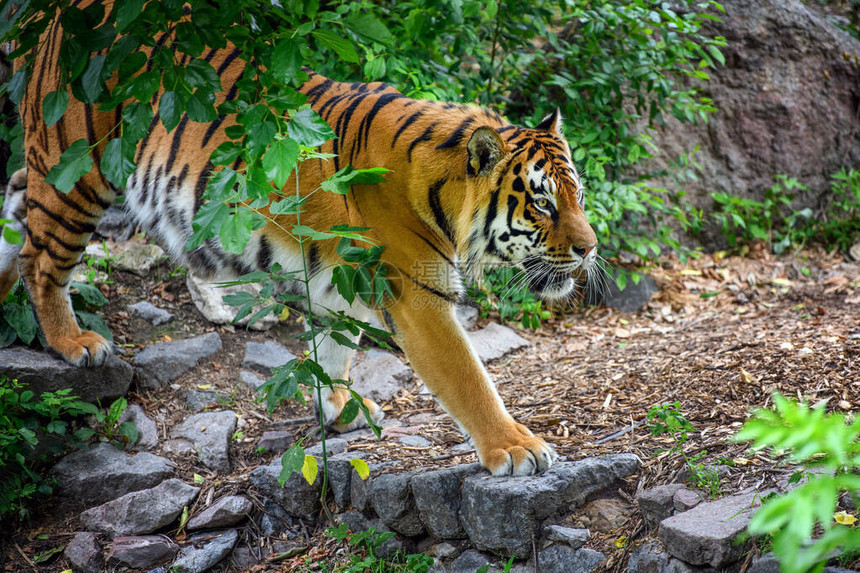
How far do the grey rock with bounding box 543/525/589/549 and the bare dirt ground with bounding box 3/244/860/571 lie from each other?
0.04 m

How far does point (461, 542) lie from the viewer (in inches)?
117

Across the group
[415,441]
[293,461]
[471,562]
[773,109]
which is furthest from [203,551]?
[773,109]

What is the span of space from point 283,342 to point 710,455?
10.2 feet

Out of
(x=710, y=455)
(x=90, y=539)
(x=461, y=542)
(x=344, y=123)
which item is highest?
(x=344, y=123)

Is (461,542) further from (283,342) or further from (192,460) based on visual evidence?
(283,342)

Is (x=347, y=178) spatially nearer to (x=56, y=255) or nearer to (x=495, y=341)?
(x=56, y=255)

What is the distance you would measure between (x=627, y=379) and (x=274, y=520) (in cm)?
197

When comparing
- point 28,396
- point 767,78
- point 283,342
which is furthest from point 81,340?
point 767,78

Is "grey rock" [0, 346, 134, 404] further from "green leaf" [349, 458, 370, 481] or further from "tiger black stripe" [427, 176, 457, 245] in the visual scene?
"tiger black stripe" [427, 176, 457, 245]

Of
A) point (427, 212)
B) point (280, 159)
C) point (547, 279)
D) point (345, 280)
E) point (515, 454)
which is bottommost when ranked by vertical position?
point (515, 454)

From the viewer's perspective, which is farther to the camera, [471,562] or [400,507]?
[400,507]

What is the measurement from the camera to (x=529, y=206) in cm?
302

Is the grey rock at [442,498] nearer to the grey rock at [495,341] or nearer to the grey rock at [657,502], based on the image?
the grey rock at [657,502]

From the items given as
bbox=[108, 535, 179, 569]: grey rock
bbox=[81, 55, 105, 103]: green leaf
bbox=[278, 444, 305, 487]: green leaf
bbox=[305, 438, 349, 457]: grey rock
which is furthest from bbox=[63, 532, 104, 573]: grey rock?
bbox=[81, 55, 105, 103]: green leaf
